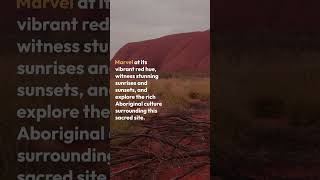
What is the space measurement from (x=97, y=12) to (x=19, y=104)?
2.36 ft

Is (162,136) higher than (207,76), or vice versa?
(207,76)

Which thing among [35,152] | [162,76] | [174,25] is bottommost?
[35,152]

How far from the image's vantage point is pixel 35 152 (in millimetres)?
2053

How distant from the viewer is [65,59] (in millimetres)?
2037

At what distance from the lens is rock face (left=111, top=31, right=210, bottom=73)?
2016 mm

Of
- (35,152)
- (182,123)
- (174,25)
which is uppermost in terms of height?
(174,25)

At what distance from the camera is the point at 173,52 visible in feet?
6.77

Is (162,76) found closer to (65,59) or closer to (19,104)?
(65,59)

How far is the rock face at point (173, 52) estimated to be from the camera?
6.61 ft
